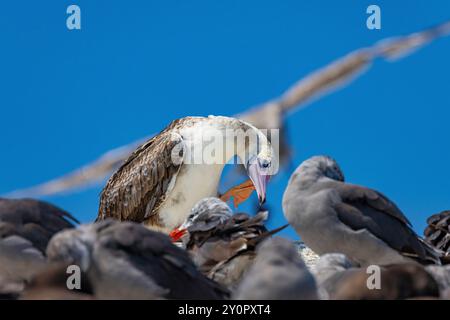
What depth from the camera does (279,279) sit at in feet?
17.7

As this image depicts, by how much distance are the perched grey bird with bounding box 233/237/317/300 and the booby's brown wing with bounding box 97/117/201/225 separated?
685cm

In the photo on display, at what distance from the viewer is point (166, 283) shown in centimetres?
599

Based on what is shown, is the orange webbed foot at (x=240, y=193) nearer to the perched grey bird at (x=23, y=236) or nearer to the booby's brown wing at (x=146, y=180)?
the booby's brown wing at (x=146, y=180)

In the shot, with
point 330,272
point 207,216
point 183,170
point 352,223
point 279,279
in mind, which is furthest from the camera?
point 183,170

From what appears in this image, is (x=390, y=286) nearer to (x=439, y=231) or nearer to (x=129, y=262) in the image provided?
(x=129, y=262)

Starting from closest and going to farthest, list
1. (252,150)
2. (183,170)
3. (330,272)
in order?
(330,272) < (183,170) < (252,150)

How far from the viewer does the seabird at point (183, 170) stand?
40.7ft

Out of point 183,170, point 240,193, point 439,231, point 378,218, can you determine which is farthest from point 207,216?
point 240,193

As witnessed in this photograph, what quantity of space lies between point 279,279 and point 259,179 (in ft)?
23.6
